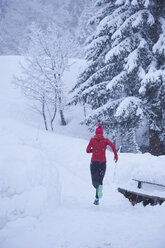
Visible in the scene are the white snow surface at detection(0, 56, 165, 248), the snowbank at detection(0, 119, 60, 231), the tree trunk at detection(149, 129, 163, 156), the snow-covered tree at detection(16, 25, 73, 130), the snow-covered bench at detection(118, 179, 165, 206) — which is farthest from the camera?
the snow-covered tree at detection(16, 25, 73, 130)

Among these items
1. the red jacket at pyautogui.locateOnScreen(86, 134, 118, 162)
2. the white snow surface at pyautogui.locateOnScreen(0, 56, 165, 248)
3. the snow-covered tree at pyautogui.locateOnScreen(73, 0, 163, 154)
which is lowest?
the white snow surface at pyautogui.locateOnScreen(0, 56, 165, 248)

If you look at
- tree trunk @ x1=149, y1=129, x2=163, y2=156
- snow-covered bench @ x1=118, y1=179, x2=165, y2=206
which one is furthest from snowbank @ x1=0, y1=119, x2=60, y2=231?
tree trunk @ x1=149, y1=129, x2=163, y2=156

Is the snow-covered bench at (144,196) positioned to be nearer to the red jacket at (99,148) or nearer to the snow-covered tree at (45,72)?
the red jacket at (99,148)

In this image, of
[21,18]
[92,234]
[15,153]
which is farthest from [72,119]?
[21,18]

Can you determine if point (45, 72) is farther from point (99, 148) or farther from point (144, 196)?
point (144, 196)

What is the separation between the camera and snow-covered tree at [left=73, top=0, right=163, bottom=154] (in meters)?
9.38

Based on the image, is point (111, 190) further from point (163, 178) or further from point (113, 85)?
point (113, 85)

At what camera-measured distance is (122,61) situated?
10625mm

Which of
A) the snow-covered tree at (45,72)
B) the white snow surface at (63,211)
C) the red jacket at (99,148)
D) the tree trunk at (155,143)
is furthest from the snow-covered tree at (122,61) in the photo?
the snow-covered tree at (45,72)

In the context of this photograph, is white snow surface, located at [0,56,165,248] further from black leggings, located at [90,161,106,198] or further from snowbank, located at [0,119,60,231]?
black leggings, located at [90,161,106,198]

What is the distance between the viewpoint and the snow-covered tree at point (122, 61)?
9382mm

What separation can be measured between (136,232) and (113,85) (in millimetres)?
7256

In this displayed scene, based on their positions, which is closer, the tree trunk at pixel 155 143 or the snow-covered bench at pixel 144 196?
the snow-covered bench at pixel 144 196

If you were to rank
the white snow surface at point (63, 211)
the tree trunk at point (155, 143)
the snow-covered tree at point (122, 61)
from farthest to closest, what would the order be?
the tree trunk at point (155, 143)
the snow-covered tree at point (122, 61)
the white snow surface at point (63, 211)
